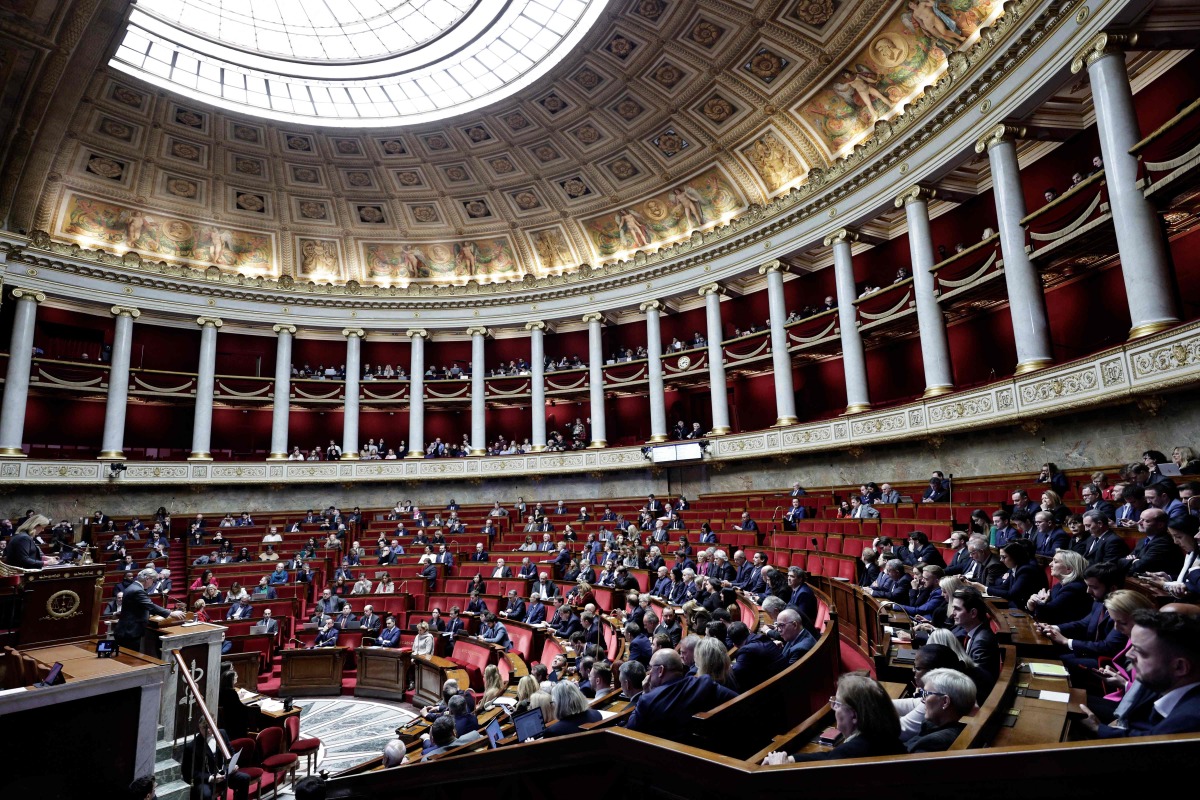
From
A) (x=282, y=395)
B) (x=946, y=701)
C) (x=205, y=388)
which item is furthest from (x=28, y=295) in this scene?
(x=946, y=701)

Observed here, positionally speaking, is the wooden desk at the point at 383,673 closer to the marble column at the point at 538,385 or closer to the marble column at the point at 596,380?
the marble column at the point at 596,380

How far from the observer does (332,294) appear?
2545 centimetres

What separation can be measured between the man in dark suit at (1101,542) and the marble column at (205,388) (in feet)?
80.9

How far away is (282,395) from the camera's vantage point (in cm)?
2445

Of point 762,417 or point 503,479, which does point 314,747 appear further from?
point 762,417

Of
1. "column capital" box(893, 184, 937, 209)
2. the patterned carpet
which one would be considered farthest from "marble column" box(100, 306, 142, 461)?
"column capital" box(893, 184, 937, 209)

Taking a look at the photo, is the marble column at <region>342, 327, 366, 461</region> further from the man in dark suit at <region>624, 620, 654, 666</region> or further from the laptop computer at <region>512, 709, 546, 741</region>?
the laptop computer at <region>512, 709, 546, 741</region>

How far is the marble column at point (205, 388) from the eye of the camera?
22.8m

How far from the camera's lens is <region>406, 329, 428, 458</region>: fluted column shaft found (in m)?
25.1

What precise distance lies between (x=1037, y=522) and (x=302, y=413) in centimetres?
2708

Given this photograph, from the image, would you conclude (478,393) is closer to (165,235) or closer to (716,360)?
(716,360)

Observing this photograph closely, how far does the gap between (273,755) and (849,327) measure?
1565 centimetres

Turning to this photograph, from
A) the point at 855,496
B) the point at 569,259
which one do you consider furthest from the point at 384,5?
the point at 855,496

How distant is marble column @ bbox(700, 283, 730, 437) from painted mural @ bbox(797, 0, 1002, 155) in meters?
5.72
